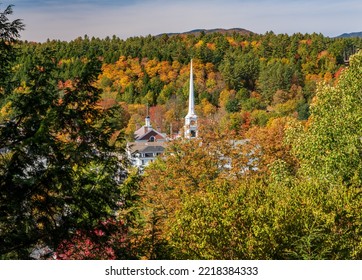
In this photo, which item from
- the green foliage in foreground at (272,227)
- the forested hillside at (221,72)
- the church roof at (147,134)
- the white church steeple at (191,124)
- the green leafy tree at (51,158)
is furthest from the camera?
the forested hillside at (221,72)

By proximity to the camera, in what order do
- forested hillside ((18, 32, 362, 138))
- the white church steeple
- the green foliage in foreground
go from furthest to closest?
forested hillside ((18, 32, 362, 138))
the white church steeple
the green foliage in foreground

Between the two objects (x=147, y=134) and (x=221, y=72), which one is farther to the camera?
(x=221, y=72)

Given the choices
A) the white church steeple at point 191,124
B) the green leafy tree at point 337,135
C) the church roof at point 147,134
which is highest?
the green leafy tree at point 337,135

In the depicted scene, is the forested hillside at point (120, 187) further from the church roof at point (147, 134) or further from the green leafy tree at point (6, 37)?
the church roof at point (147, 134)

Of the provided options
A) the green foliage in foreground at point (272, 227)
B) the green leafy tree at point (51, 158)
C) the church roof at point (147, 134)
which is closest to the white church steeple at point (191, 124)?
the church roof at point (147, 134)

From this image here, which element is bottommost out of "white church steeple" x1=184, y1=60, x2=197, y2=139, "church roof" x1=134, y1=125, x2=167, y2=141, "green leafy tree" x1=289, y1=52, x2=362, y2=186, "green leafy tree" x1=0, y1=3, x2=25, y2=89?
"church roof" x1=134, y1=125, x2=167, y2=141

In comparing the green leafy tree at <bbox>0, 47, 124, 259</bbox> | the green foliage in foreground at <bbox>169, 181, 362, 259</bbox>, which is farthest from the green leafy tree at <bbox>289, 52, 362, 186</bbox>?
the green leafy tree at <bbox>0, 47, 124, 259</bbox>

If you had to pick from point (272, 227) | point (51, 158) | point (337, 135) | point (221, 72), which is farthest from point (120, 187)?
point (221, 72)

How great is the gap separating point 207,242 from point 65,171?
3.80 metres

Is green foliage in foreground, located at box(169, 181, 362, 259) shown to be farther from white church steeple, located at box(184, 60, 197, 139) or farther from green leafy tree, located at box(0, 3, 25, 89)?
white church steeple, located at box(184, 60, 197, 139)

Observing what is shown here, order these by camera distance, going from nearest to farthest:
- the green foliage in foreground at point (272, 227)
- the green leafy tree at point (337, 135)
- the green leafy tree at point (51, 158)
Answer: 1. the green leafy tree at point (51, 158)
2. the green foliage in foreground at point (272, 227)
3. the green leafy tree at point (337, 135)

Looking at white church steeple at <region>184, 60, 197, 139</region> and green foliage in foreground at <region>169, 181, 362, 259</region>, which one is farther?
white church steeple at <region>184, 60, 197, 139</region>

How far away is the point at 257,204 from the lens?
1231cm

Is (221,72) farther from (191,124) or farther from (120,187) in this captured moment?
(120,187)
